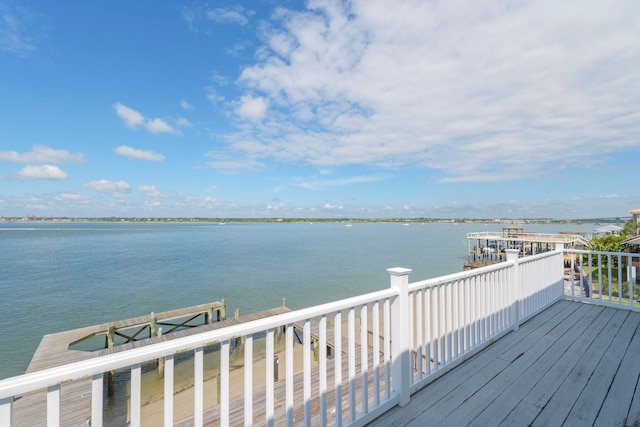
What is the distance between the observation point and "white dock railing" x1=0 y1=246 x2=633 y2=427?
1159 millimetres

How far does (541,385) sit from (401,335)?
146cm

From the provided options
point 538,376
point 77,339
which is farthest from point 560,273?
point 77,339

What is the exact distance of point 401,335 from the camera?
2.32 metres

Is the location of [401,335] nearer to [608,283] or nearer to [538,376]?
[538,376]

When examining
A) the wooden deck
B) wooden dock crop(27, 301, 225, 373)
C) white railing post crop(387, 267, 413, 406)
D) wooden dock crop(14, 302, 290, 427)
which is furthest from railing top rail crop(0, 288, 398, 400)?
wooden dock crop(27, 301, 225, 373)

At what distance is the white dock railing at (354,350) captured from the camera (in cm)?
116

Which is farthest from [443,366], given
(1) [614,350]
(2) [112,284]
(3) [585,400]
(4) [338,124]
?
(2) [112,284]

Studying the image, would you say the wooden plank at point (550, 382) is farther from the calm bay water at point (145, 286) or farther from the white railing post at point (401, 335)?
the calm bay water at point (145, 286)

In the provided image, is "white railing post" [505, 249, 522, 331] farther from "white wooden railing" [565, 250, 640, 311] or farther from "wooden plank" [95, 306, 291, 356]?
"wooden plank" [95, 306, 291, 356]

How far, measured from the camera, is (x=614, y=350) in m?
3.21

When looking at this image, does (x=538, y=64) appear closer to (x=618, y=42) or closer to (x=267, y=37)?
(x=618, y=42)

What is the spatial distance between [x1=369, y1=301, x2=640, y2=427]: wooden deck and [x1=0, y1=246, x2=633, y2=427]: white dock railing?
0.46 ft

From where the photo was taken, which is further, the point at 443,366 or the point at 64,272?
the point at 64,272

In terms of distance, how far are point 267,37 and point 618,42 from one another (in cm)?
807
